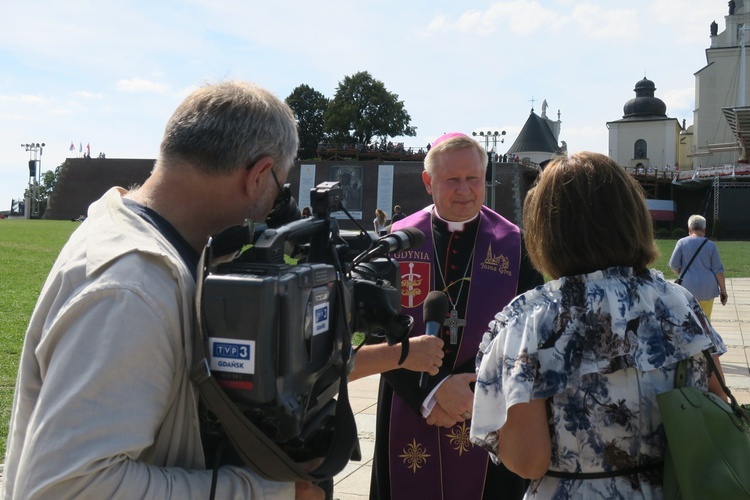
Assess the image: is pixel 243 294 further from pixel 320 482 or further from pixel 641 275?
pixel 641 275

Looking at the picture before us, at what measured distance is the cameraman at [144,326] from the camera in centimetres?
124

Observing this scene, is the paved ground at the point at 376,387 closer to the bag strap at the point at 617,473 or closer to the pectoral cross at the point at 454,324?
the pectoral cross at the point at 454,324

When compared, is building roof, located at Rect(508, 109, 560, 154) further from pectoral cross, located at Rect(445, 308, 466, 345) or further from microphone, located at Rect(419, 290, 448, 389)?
microphone, located at Rect(419, 290, 448, 389)

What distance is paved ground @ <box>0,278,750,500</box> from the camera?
14.1 feet

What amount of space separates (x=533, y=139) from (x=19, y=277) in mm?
63737

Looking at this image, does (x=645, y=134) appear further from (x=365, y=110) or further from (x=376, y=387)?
(x=376, y=387)

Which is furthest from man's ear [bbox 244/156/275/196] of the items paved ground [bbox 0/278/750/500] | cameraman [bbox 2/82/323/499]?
paved ground [bbox 0/278/750/500]

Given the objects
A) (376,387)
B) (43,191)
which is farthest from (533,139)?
(376,387)

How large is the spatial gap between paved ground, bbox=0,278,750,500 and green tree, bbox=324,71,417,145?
1704 inches

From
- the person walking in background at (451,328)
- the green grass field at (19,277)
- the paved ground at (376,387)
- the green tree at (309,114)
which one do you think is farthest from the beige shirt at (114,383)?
the green tree at (309,114)

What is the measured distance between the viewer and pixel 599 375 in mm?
1716

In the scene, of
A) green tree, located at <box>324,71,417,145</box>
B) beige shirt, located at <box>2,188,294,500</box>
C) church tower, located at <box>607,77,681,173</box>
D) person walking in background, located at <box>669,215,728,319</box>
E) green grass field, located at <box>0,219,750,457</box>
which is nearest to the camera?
beige shirt, located at <box>2,188,294,500</box>

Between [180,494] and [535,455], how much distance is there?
0.80 metres

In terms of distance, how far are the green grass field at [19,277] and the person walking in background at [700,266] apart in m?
4.81
